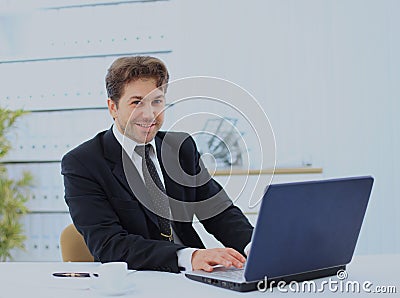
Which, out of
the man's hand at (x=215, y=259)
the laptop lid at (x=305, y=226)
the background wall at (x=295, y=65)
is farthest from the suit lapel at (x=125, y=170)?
the background wall at (x=295, y=65)

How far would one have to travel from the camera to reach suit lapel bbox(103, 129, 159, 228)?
87.4 inches

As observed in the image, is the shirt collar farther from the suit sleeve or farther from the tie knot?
the suit sleeve

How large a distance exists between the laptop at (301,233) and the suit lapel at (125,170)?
53cm

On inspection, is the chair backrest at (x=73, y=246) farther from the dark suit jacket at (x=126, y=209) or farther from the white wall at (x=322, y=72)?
the white wall at (x=322, y=72)

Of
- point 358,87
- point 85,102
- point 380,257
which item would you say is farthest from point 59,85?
point 380,257

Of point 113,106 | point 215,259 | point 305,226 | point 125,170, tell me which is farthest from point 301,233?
point 113,106

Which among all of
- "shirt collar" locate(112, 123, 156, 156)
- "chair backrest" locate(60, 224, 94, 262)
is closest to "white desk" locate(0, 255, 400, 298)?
"chair backrest" locate(60, 224, 94, 262)

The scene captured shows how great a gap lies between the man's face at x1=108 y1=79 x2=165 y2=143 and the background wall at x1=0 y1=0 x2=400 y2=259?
69.8 inches

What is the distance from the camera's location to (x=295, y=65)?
156 inches

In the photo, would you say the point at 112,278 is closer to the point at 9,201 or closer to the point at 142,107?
the point at 142,107

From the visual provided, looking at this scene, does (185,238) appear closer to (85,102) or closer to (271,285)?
(271,285)

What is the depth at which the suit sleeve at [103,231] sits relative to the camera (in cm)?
192

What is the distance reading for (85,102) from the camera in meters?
4.13

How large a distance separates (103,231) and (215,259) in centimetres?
44
